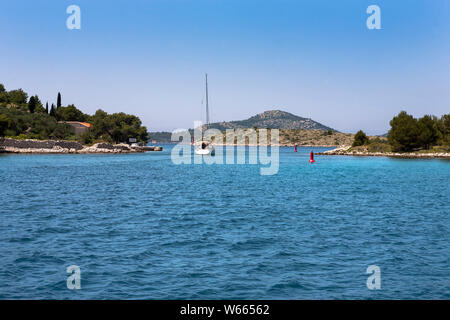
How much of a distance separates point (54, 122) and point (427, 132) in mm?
118852

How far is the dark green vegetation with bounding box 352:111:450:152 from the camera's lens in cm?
12156

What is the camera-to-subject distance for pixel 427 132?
12125 cm

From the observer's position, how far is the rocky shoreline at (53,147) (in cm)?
12562

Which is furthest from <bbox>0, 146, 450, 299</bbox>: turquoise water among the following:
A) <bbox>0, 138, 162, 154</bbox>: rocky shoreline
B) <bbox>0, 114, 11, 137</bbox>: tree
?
<bbox>0, 138, 162, 154</bbox>: rocky shoreline

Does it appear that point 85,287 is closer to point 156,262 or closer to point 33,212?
point 156,262

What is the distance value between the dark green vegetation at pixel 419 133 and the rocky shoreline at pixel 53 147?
9393 centimetres

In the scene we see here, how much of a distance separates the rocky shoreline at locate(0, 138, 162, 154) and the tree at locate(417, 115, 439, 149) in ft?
329

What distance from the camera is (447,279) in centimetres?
1330

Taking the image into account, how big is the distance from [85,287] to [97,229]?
912cm

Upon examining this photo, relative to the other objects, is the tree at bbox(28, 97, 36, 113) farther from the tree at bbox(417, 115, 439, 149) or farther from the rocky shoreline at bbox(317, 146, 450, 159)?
the tree at bbox(417, 115, 439, 149)

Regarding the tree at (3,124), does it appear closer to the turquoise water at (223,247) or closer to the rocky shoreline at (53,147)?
the rocky shoreline at (53,147)
